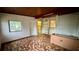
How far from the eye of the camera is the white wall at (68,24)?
1.94m

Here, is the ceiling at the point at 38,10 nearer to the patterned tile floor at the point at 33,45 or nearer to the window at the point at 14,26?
the window at the point at 14,26

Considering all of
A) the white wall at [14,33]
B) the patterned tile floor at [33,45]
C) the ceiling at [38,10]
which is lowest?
the patterned tile floor at [33,45]

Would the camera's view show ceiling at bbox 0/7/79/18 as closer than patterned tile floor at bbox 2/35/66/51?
Yes

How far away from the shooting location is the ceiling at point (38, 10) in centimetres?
191

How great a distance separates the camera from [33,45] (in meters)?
2.06

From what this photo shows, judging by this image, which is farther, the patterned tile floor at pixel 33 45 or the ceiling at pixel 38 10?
the patterned tile floor at pixel 33 45

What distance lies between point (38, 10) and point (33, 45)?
2.59 feet

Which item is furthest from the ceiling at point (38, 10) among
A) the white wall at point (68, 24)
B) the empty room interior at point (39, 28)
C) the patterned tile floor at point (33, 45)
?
the patterned tile floor at point (33, 45)

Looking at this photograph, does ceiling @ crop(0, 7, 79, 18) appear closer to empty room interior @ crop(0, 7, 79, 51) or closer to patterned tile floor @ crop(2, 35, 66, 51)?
empty room interior @ crop(0, 7, 79, 51)

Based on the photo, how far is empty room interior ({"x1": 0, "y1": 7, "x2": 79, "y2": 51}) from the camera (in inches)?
76.3

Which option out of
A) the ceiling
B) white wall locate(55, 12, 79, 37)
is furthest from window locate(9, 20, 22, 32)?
white wall locate(55, 12, 79, 37)

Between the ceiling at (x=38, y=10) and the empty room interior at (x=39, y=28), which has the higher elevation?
the ceiling at (x=38, y=10)
